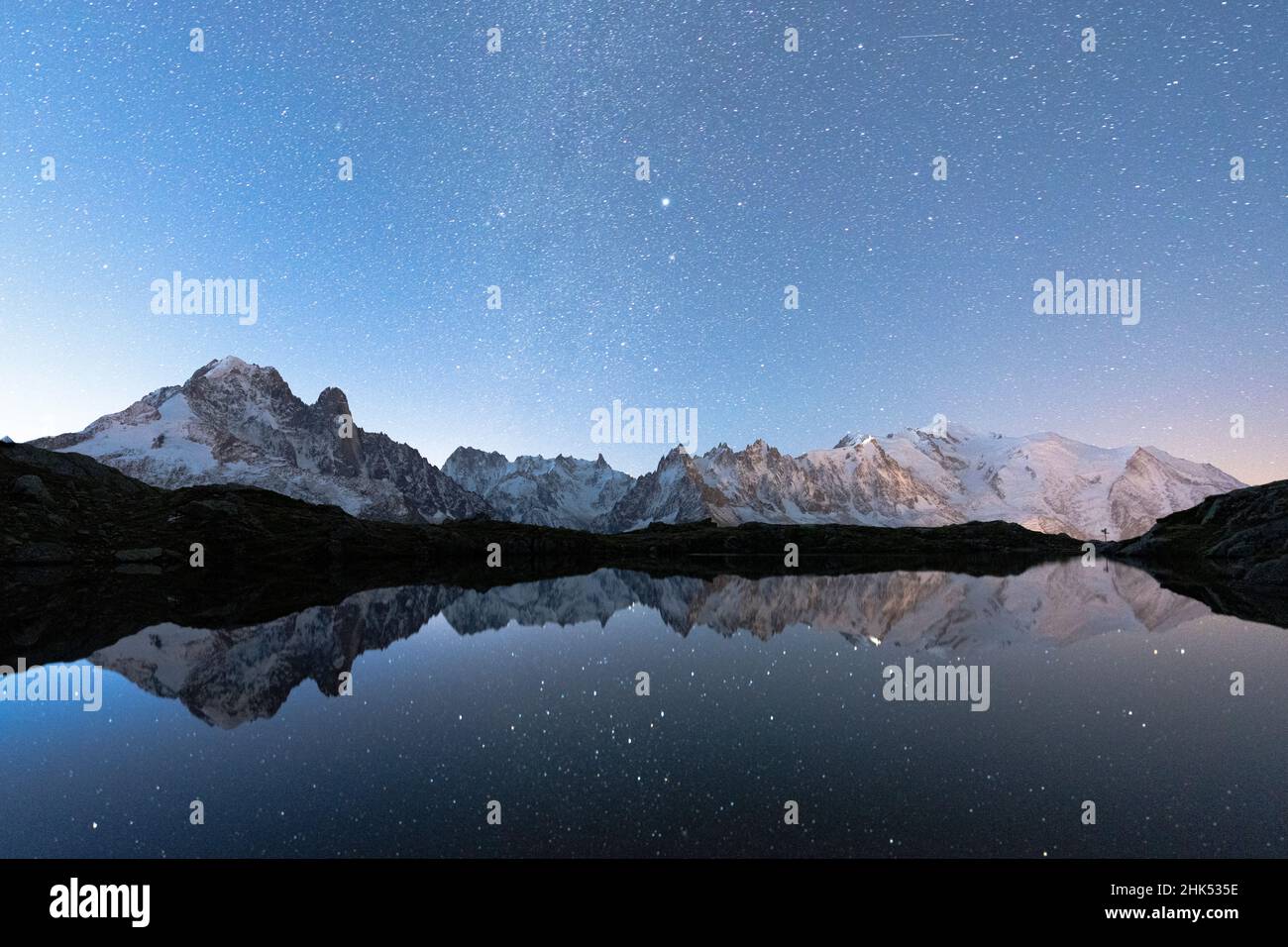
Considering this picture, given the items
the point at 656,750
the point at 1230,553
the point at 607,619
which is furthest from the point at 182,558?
the point at 1230,553

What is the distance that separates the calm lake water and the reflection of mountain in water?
→ 42 centimetres

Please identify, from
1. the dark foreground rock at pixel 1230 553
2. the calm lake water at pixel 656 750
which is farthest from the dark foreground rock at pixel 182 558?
the dark foreground rock at pixel 1230 553

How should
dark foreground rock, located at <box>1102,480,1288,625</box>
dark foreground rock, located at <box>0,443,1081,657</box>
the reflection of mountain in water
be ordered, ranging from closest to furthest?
the reflection of mountain in water, dark foreground rock, located at <box>0,443,1081,657</box>, dark foreground rock, located at <box>1102,480,1288,625</box>

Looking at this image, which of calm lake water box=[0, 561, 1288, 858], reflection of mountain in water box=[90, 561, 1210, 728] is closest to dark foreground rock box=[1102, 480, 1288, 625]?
reflection of mountain in water box=[90, 561, 1210, 728]

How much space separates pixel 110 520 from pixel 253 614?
125 meters

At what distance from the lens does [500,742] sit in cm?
1972

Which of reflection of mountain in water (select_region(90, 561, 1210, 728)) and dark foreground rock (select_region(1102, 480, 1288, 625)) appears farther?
dark foreground rock (select_region(1102, 480, 1288, 625))

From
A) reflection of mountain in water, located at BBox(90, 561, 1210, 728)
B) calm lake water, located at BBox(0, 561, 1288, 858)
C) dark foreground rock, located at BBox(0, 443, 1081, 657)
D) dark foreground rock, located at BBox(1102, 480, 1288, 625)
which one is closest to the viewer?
calm lake water, located at BBox(0, 561, 1288, 858)

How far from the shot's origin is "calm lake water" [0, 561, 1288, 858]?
43.8 feet

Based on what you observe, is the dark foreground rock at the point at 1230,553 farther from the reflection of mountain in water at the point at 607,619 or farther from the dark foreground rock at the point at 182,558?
the dark foreground rock at the point at 182,558

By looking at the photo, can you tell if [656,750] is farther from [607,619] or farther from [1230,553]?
[1230,553]

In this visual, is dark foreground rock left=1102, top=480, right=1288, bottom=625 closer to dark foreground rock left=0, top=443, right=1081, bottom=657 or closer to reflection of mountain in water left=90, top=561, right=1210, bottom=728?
reflection of mountain in water left=90, top=561, right=1210, bottom=728

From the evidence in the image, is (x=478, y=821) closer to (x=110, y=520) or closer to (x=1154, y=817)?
(x=1154, y=817)
